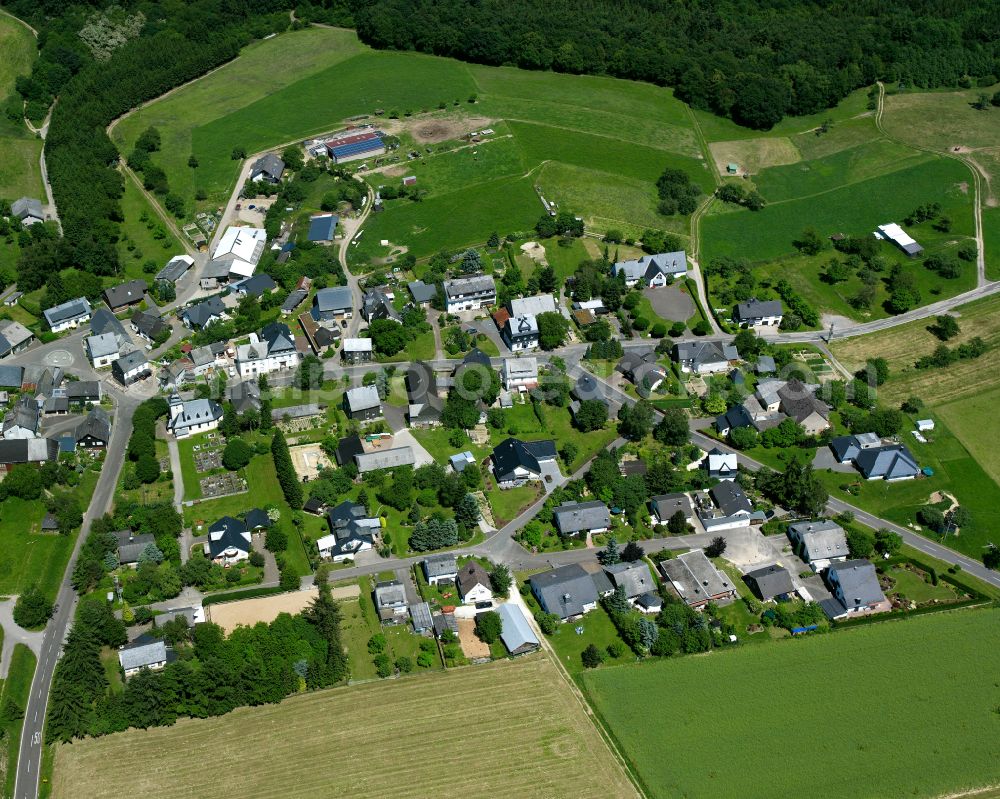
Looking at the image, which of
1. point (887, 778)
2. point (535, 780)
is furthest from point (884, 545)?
point (535, 780)

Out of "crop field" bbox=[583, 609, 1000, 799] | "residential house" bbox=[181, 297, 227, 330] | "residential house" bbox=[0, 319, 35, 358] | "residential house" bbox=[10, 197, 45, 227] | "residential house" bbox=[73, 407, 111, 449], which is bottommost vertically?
"crop field" bbox=[583, 609, 1000, 799]

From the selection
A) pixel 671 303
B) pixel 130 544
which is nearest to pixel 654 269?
pixel 671 303

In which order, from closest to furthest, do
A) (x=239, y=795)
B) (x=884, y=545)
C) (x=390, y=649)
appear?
1. (x=239, y=795)
2. (x=390, y=649)
3. (x=884, y=545)

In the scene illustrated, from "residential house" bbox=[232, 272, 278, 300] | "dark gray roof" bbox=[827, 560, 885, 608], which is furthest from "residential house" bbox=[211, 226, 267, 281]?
"dark gray roof" bbox=[827, 560, 885, 608]

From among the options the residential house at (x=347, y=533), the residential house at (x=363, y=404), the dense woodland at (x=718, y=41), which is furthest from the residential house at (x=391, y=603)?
the dense woodland at (x=718, y=41)

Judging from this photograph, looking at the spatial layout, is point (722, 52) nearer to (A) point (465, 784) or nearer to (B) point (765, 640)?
(B) point (765, 640)

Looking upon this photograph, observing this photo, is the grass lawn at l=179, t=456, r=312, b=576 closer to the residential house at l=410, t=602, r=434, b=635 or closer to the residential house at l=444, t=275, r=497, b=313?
the residential house at l=410, t=602, r=434, b=635
